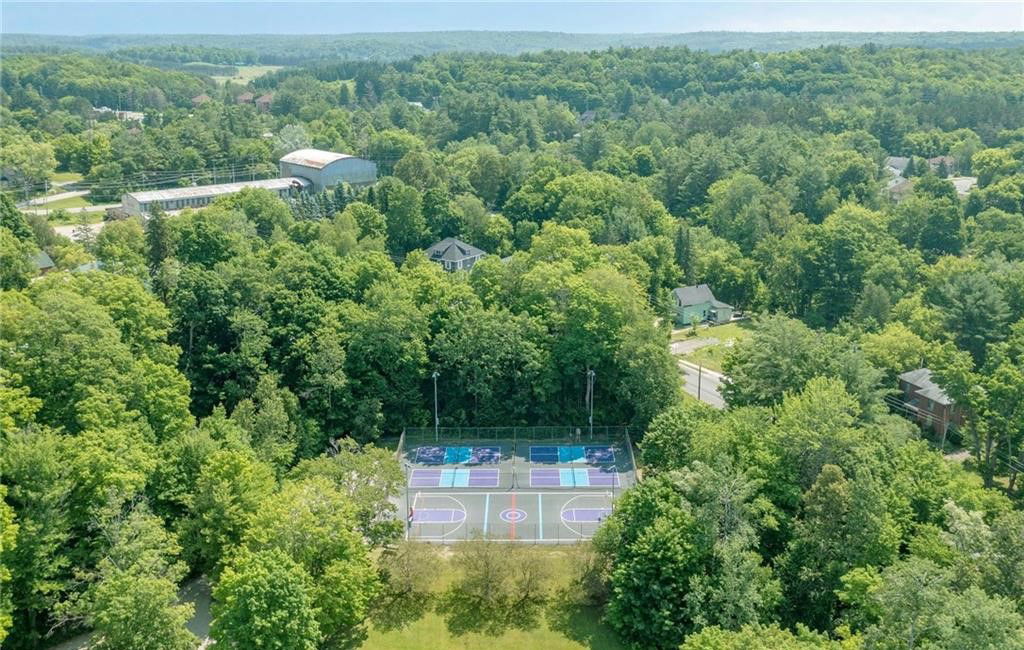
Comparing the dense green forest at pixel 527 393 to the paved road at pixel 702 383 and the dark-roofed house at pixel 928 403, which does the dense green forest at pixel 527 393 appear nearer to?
the dark-roofed house at pixel 928 403

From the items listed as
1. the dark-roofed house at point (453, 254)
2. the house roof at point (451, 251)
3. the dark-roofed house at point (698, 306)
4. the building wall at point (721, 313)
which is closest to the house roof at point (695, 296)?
the dark-roofed house at point (698, 306)

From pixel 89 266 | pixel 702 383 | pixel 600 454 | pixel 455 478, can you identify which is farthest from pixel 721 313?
pixel 89 266

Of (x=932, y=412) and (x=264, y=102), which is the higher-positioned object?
(x=264, y=102)

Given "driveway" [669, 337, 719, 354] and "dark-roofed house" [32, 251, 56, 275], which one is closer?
"dark-roofed house" [32, 251, 56, 275]

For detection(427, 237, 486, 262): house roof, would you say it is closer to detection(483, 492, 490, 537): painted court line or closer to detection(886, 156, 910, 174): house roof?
detection(483, 492, 490, 537): painted court line

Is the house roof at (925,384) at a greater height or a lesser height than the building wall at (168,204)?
lesser

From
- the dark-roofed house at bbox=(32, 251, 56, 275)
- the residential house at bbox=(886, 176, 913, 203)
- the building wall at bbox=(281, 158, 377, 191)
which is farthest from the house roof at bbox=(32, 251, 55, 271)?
the residential house at bbox=(886, 176, 913, 203)

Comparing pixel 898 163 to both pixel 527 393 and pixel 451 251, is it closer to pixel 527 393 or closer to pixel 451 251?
pixel 451 251
